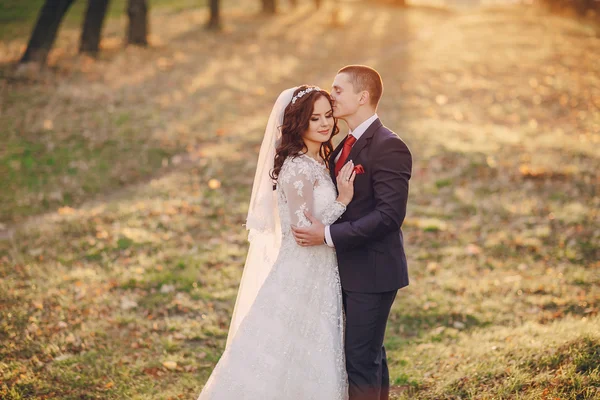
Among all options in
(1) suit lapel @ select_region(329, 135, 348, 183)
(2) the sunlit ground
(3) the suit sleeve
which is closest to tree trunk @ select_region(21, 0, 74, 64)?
(2) the sunlit ground

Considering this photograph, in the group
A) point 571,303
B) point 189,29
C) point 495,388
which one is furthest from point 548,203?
point 189,29

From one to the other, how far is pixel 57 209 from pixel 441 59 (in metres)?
17.6

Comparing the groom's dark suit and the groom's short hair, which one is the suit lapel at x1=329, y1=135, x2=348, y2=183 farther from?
the groom's short hair

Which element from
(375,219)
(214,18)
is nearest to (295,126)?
(375,219)

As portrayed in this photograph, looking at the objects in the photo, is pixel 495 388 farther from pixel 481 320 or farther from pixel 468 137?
pixel 468 137

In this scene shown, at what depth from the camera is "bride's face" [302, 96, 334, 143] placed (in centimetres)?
421

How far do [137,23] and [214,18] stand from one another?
20.7 ft

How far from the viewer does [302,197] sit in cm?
414

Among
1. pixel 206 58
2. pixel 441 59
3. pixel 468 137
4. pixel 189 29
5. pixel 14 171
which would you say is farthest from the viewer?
pixel 189 29

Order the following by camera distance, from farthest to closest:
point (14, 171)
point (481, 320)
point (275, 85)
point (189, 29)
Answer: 1. point (189, 29)
2. point (275, 85)
3. point (14, 171)
4. point (481, 320)

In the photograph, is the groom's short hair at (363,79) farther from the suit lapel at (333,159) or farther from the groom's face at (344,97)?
the suit lapel at (333,159)

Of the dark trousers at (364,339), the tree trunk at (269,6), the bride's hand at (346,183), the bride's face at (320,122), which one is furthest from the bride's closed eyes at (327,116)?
the tree trunk at (269,6)

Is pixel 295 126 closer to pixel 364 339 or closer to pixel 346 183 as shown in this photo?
pixel 346 183

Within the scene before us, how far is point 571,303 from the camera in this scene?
268 inches
